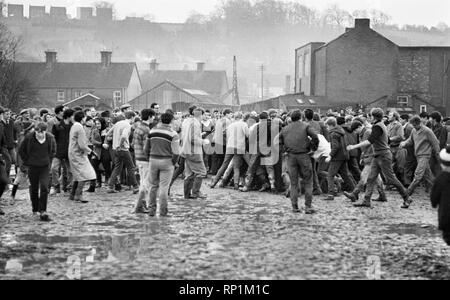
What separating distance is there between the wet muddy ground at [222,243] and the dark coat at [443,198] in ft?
2.14

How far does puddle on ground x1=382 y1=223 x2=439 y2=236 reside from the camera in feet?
35.8

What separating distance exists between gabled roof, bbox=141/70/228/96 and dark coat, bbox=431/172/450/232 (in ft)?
271

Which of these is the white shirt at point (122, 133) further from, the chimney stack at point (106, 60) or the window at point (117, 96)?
the chimney stack at point (106, 60)

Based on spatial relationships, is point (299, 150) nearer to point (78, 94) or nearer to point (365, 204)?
point (365, 204)

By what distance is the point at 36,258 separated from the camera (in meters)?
8.56

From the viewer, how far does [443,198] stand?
789 cm

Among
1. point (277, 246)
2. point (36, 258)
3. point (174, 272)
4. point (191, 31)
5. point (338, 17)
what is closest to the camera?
point (174, 272)

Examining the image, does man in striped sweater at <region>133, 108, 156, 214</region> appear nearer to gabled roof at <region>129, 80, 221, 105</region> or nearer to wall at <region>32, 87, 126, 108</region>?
gabled roof at <region>129, 80, 221, 105</region>

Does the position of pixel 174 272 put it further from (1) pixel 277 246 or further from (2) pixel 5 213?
(2) pixel 5 213

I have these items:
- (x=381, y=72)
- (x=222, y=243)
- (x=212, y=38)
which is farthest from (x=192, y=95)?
(x=212, y=38)

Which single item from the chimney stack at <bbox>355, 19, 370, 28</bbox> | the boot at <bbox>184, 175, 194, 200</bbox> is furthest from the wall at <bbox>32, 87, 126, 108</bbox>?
the boot at <bbox>184, 175, 194, 200</bbox>

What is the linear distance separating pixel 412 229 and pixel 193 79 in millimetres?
Result: 83689

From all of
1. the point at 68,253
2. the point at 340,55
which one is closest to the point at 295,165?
the point at 68,253
